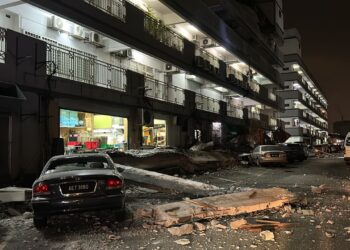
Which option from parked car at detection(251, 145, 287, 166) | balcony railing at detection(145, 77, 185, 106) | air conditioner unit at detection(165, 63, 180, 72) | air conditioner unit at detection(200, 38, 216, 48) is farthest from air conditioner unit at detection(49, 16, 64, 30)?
air conditioner unit at detection(200, 38, 216, 48)

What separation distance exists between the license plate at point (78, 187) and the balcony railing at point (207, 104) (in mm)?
23106

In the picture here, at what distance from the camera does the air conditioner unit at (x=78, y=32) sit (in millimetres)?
19359

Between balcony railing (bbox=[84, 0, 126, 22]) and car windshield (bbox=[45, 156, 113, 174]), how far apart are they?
439 inches

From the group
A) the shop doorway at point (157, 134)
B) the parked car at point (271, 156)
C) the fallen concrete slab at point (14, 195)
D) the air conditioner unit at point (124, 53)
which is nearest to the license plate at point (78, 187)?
the fallen concrete slab at point (14, 195)

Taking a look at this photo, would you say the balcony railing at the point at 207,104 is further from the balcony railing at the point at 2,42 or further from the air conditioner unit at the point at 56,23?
the balcony railing at the point at 2,42

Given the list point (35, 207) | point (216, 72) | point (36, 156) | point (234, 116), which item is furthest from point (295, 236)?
point (234, 116)

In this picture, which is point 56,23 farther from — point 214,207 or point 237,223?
point 237,223

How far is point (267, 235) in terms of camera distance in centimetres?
726

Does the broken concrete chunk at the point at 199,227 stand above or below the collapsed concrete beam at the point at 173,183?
below

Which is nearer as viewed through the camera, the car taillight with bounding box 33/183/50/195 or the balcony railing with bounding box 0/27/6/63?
the car taillight with bounding box 33/183/50/195

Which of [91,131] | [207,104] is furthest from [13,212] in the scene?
[207,104]

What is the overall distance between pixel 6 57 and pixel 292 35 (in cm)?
7507

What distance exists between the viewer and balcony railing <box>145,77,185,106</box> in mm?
24408

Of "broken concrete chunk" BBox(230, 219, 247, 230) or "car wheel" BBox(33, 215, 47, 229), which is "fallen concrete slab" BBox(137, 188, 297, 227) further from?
"car wheel" BBox(33, 215, 47, 229)
